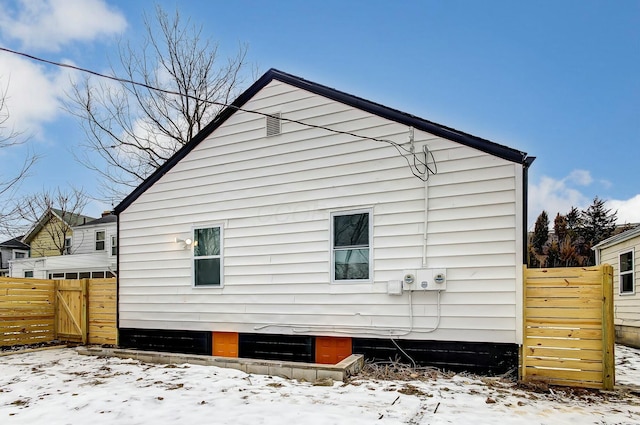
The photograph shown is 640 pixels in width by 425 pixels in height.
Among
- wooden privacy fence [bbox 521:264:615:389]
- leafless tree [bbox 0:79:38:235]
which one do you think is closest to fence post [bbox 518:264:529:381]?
wooden privacy fence [bbox 521:264:615:389]

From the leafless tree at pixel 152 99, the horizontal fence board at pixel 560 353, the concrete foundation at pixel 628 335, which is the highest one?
the leafless tree at pixel 152 99

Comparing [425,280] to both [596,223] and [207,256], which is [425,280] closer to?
[207,256]

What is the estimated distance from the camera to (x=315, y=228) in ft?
20.9

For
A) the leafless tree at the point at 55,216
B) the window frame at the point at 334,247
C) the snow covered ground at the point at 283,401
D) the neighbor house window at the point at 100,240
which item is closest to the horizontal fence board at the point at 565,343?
the snow covered ground at the point at 283,401

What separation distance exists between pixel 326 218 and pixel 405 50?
266 inches

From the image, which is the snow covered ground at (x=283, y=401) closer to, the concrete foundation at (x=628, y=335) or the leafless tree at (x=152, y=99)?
the concrete foundation at (x=628, y=335)

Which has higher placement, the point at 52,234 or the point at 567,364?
the point at 52,234

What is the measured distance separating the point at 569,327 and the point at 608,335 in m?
0.39

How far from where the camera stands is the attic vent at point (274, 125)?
689 centimetres

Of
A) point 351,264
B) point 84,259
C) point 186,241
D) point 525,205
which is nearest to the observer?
point 525,205

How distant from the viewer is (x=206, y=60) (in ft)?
44.1

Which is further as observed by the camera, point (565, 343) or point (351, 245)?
point (351, 245)

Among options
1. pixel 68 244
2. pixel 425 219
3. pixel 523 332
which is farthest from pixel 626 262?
pixel 68 244

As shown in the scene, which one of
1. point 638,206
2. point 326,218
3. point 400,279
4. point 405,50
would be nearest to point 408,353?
point 400,279
